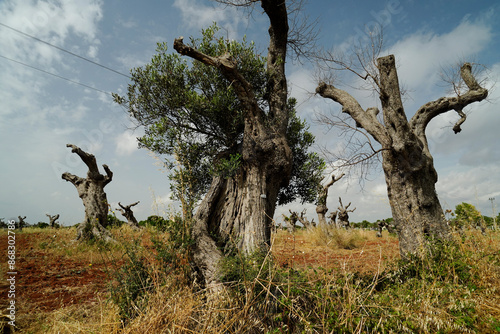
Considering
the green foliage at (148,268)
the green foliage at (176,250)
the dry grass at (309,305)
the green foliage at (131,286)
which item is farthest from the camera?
the green foliage at (176,250)

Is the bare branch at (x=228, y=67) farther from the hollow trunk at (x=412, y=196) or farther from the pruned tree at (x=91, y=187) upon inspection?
the pruned tree at (x=91, y=187)

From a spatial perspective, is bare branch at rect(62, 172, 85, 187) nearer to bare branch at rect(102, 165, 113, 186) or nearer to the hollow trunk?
bare branch at rect(102, 165, 113, 186)

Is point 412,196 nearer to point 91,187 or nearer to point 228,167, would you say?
point 228,167

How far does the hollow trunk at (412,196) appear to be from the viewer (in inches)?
249

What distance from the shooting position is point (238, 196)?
6344 millimetres

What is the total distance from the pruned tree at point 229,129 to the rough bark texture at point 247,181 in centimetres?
2

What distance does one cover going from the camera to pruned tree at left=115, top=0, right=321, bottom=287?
5859mm

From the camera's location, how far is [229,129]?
7477 millimetres

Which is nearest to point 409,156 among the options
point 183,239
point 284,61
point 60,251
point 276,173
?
point 276,173

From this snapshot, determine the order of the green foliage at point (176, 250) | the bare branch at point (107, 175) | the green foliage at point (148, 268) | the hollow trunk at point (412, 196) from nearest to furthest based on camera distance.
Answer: the green foliage at point (148, 268), the green foliage at point (176, 250), the hollow trunk at point (412, 196), the bare branch at point (107, 175)

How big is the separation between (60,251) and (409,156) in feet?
37.8

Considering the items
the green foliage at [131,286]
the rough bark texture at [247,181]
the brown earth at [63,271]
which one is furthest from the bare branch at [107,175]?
the green foliage at [131,286]

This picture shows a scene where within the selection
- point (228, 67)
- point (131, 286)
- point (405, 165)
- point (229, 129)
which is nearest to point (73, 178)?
point (229, 129)

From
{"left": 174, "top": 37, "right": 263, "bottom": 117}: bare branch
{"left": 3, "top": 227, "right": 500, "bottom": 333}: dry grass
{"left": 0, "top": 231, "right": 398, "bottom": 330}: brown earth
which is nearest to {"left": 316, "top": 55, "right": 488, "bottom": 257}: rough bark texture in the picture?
{"left": 0, "top": 231, "right": 398, "bottom": 330}: brown earth
